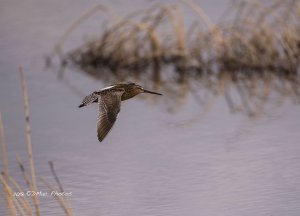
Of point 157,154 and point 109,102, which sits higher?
point 109,102

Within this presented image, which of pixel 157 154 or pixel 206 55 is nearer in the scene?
pixel 157 154

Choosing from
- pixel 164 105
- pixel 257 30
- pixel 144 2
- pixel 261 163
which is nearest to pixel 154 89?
pixel 164 105

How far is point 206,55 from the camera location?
890cm

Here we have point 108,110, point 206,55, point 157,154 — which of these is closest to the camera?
point 108,110

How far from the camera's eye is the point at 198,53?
8.55m

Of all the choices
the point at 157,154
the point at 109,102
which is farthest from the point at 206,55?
the point at 109,102

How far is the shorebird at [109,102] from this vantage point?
4.46 metres

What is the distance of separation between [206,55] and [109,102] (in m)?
4.28

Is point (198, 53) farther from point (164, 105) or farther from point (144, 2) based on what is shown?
point (144, 2)

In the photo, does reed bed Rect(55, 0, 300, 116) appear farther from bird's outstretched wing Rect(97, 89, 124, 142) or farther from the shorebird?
bird's outstretched wing Rect(97, 89, 124, 142)

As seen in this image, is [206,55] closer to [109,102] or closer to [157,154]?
[157,154]

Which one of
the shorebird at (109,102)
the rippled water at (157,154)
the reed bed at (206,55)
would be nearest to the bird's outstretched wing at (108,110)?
the shorebird at (109,102)

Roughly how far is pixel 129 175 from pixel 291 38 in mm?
3150

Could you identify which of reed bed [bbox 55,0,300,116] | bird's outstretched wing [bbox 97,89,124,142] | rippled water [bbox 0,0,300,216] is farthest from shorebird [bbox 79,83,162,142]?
reed bed [bbox 55,0,300,116]
